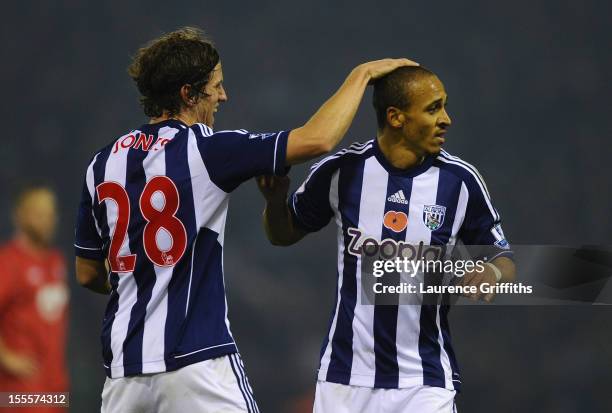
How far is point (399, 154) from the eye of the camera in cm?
345

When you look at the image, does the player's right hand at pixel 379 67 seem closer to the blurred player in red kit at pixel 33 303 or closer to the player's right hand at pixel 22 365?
the blurred player in red kit at pixel 33 303

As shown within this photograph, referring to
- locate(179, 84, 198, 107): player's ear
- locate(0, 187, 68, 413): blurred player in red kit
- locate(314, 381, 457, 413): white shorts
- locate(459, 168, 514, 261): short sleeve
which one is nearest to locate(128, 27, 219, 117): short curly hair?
locate(179, 84, 198, 107): player's ear

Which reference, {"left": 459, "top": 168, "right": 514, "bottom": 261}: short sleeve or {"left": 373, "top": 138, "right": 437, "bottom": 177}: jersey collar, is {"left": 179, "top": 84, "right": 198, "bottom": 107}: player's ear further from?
{"left": 459, "top": 168, "right": 514, "bottom": 261}: short sleeve

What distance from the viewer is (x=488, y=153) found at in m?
5.88

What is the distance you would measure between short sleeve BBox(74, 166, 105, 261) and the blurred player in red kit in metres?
2.65

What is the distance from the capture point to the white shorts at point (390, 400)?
325 centimetres

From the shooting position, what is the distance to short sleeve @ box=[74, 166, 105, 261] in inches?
122

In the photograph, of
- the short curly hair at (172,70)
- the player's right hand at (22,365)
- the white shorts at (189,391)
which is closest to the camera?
the white shorts at (189,391)

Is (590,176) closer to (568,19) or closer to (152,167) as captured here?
(568,19)

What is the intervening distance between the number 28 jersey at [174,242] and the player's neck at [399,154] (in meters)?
0.68

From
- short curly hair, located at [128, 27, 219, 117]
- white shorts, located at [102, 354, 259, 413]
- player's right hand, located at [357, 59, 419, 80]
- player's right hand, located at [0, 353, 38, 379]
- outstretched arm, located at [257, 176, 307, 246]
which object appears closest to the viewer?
white shorts, located at [102, 354, 259, 413]

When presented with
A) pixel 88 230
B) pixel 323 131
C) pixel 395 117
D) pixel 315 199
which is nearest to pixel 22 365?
pixel 88 230

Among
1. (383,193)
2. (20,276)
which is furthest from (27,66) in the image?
(383,193)

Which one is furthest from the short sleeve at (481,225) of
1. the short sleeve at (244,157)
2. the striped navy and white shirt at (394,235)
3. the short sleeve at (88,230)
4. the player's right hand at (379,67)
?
the short sleeve at (88,230)
